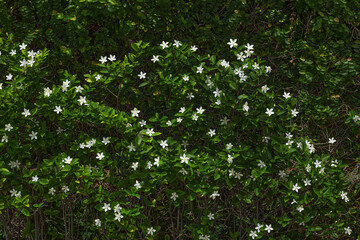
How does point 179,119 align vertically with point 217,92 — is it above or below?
below

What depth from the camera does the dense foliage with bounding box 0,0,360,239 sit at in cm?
335

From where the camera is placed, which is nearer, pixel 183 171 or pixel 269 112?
pixel 183 171

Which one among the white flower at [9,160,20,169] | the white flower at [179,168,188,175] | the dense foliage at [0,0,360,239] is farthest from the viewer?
the white flower at [9,160,20,169]

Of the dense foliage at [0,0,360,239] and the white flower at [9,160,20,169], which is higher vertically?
the dense foliage at [0,0,360,239]

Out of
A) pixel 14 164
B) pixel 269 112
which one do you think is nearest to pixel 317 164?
pixel 269 112

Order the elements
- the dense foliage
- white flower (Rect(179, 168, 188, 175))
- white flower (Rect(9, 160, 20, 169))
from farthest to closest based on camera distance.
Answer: white flower (Rect(9, 160, 20, 169)) < the dense foliage < white flower (Rect(179, 168, 188, 175))

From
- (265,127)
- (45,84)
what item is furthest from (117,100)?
(265,127)

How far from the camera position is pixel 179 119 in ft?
11.3

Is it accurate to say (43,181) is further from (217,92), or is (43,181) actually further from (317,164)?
(317,164)

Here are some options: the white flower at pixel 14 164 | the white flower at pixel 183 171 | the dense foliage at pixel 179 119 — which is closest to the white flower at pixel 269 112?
the dense foliage at pixel 179 119

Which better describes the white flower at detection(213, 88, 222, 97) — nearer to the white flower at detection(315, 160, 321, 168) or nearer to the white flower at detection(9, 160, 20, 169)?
the white flower at detection(315, 160, 321, 168)

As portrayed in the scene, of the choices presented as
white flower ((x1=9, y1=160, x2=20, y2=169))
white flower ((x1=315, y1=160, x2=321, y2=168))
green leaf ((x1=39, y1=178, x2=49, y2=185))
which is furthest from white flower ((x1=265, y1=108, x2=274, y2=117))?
white flower ((x1=9, y1=160, x2=20, y2=169))

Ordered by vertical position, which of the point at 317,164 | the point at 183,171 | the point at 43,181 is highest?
the point at 317,164

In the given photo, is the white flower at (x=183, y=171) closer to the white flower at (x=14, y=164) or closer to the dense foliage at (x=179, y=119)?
the dense foliage at (x=179, y=119)
